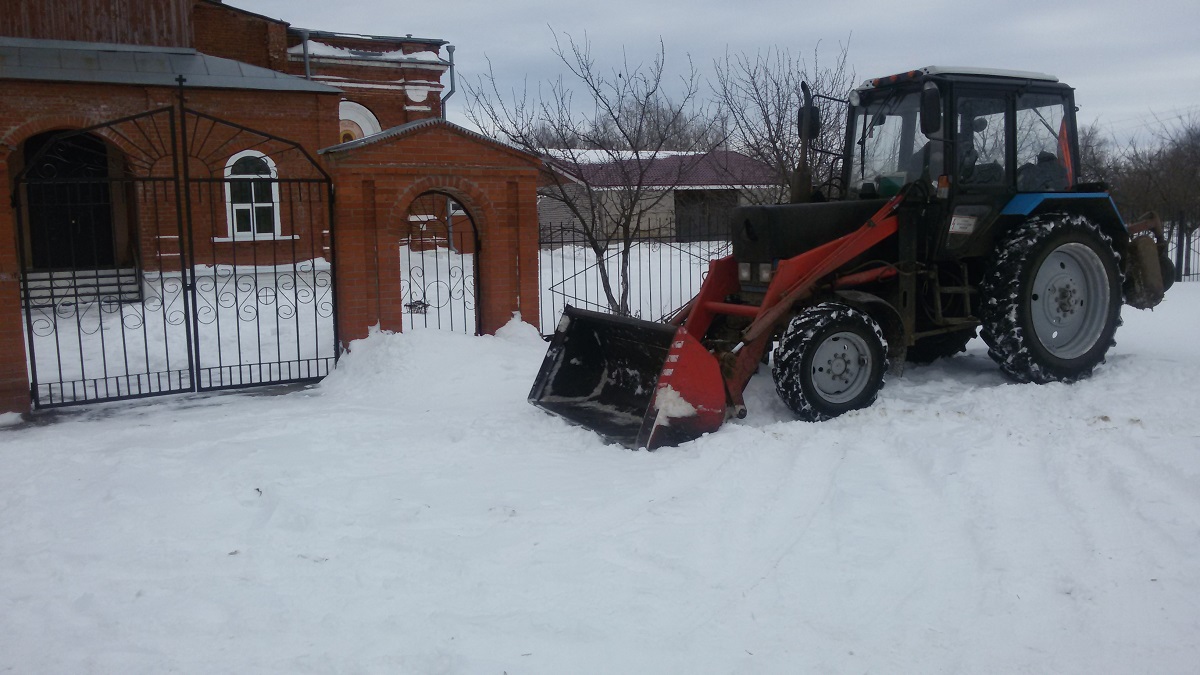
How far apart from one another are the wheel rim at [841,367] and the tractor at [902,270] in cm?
1

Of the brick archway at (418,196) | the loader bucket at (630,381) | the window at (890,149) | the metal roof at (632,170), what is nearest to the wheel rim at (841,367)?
the loader bucket at (630,381)

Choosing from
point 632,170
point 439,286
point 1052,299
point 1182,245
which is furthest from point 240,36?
point 1182,245

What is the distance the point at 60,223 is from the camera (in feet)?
55.1

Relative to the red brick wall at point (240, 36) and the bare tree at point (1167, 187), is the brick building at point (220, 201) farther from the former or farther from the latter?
the bare tree at point (1167, 187)

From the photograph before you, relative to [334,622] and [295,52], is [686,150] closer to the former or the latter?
[334,622]

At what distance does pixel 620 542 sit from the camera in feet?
14.8

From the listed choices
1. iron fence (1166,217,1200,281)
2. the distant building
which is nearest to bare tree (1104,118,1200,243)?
iron fence (1166,217,1200,281)

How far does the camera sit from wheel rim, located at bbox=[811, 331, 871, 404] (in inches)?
253

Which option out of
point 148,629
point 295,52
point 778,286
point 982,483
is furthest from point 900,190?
point 295,52

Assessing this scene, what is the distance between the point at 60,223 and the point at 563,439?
1455cm

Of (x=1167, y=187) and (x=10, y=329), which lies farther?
(x=1167, y=187)

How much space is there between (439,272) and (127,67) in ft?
21.7

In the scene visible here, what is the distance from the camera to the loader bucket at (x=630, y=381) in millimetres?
5902

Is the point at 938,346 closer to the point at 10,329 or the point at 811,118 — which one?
the point at 811,118
